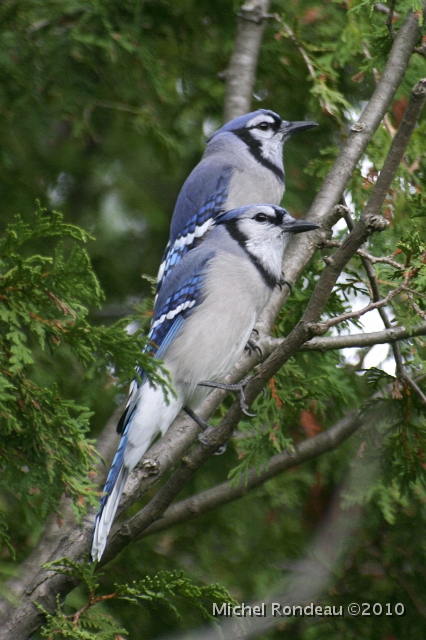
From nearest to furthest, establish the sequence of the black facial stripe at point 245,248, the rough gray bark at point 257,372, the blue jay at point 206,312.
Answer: the rough gray bark at point 257,372 → the blue jay at point 206,312 → the black facial stripe at point 245,248

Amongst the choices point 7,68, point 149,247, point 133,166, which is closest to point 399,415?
point 7,68

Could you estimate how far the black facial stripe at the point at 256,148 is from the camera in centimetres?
383

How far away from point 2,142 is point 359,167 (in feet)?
5.47

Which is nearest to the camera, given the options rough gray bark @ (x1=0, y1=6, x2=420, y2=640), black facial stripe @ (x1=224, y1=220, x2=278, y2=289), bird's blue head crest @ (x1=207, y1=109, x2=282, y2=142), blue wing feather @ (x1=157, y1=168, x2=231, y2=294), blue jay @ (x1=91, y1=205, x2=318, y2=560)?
rough gray bark @ (x1=0, y1=6, x2=420, y2=640)

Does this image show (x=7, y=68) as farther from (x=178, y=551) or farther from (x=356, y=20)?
(x=178, y=551)

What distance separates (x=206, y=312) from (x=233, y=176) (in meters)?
1.02

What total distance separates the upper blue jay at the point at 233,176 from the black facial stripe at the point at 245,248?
1.21 feet

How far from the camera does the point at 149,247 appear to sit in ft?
16.8

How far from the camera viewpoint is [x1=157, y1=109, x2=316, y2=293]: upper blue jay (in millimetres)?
A: 3680

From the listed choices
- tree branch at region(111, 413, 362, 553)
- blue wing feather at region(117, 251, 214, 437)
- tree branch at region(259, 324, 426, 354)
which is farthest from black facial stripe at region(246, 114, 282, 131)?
tree branch at region(259, 324, 426, 354)

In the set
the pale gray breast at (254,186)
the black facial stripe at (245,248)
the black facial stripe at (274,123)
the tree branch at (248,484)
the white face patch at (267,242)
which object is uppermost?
the black facial stripe at (274,123)

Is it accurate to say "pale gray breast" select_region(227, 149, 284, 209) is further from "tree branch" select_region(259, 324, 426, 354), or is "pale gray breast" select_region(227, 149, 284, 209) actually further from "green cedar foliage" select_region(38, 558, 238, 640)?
"green cedar foliage" select_region(38, 558, 238, 640)

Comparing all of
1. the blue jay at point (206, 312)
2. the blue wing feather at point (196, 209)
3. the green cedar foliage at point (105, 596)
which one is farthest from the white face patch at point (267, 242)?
the green cedar foliage at point (105, 596)

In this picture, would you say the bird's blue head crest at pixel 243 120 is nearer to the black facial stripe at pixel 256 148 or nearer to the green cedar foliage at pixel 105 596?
the black facial stripe at pixel 256 148
